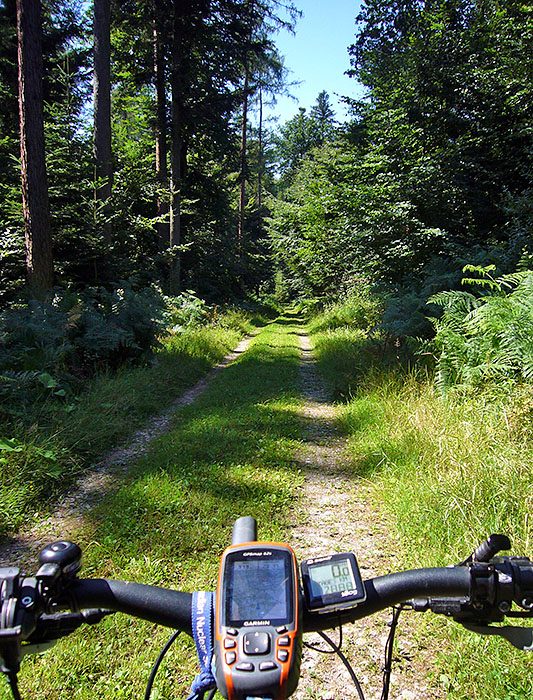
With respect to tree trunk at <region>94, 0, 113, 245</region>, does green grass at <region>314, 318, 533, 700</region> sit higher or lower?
lower

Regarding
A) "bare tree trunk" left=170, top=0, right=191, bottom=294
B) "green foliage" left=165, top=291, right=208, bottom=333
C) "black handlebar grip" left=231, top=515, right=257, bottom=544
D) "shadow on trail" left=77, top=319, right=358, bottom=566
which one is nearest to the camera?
"black handlebar grip" left=231, top=515, right=257, bottom=544

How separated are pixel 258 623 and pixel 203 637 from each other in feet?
0.67

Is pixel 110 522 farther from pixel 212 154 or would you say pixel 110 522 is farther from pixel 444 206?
pixel 212 154

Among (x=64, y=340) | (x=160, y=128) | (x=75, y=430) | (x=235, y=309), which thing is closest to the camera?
(x=75, y=430)

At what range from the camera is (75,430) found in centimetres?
544

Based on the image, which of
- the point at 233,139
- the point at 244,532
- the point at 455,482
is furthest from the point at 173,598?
the point at 233,139

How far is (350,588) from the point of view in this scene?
105cm

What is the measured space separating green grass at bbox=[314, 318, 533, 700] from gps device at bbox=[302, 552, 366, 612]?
187 cm

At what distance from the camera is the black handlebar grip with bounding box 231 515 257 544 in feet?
3.79

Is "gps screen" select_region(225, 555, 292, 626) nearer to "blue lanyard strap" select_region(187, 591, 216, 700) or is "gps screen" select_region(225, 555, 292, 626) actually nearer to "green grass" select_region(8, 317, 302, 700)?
"blue lanyard strap" select_region(187, 591, 216, 700)

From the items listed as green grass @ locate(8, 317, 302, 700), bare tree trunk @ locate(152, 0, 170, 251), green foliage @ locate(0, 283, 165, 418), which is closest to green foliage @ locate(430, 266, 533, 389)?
green grass @ locate(8, 317, 302, 700)

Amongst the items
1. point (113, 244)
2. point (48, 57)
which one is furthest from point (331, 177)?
point (48, 57)

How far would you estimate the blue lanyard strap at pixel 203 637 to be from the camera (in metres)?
0.95

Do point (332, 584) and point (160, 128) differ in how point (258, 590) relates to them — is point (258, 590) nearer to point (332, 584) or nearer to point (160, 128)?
point (332, 584)
